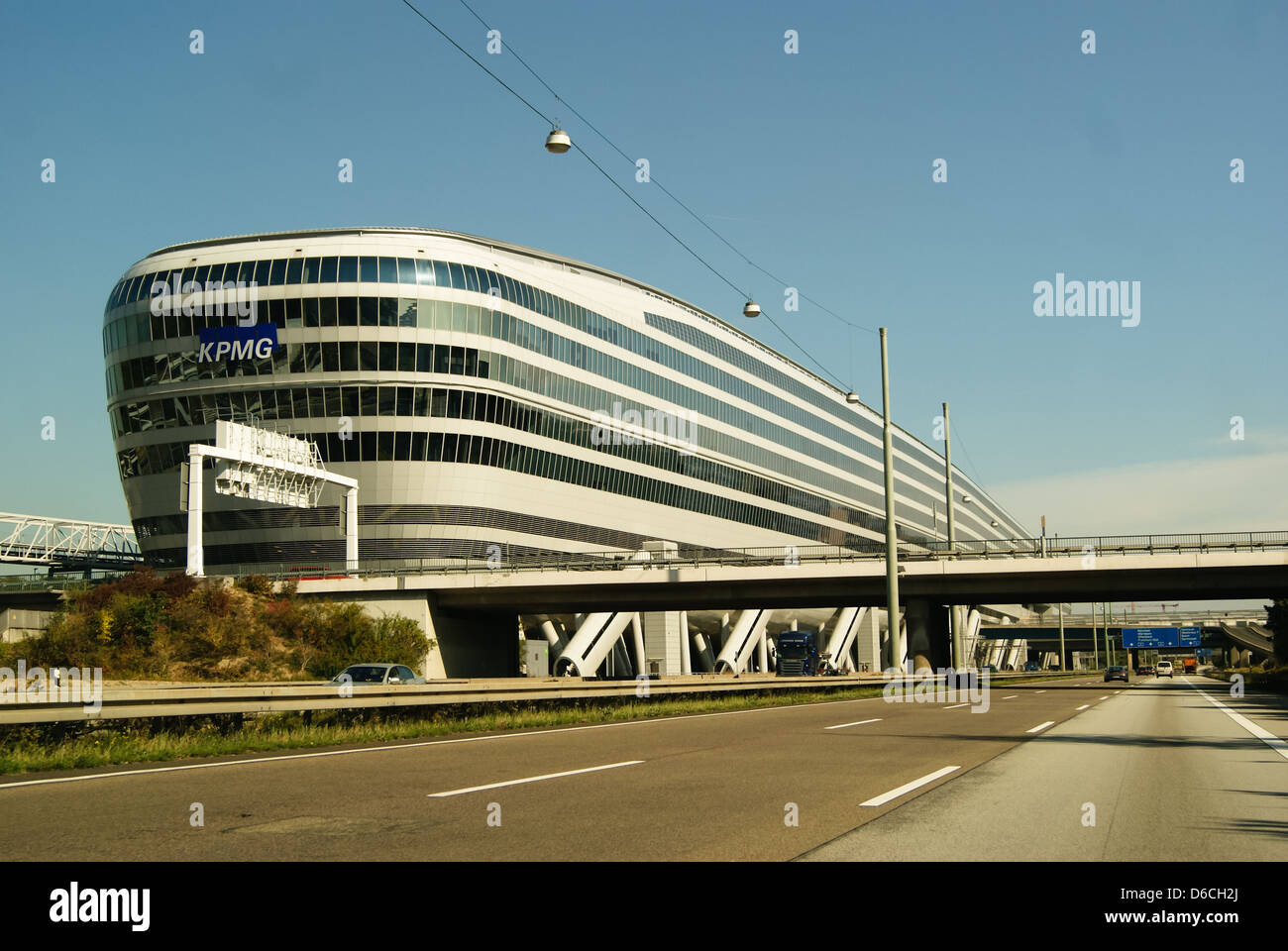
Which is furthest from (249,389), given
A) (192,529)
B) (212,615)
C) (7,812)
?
(7,812)

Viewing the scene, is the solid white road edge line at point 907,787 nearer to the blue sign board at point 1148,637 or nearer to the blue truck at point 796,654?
the blue truck at point 796,654

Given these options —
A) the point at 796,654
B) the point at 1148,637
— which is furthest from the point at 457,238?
the point at 1148,637

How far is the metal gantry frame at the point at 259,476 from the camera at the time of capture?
50.2m

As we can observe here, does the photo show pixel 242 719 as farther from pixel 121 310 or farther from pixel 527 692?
pixel 121 310

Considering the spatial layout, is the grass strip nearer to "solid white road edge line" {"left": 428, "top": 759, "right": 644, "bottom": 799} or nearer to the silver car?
"solid white road edge line" {"left": 428, "top": 759, "right": 644, "bottom": 799}

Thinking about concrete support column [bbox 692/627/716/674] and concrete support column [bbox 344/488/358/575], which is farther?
concrete support column [bbox 692/627/716/674]

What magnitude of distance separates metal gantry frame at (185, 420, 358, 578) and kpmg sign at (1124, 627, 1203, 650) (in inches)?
3598

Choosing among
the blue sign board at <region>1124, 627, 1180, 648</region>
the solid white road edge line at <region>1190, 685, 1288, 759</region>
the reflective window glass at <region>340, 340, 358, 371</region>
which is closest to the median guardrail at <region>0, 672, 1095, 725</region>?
the solid white road edge line at <region>1190, 685, 1288, 759</region>

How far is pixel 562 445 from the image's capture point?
72062 millimetres

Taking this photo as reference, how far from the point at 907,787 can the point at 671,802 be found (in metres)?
2.66

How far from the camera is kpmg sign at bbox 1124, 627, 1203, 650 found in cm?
11900

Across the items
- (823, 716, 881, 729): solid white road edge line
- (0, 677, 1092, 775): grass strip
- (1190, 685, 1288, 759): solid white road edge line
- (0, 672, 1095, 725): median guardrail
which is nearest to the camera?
(0, 672, 1095, 725): median guardrail

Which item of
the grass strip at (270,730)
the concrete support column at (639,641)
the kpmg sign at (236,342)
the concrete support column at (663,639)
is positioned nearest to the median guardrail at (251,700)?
the grass strip at (270,730)

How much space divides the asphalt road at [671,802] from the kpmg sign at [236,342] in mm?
53601
